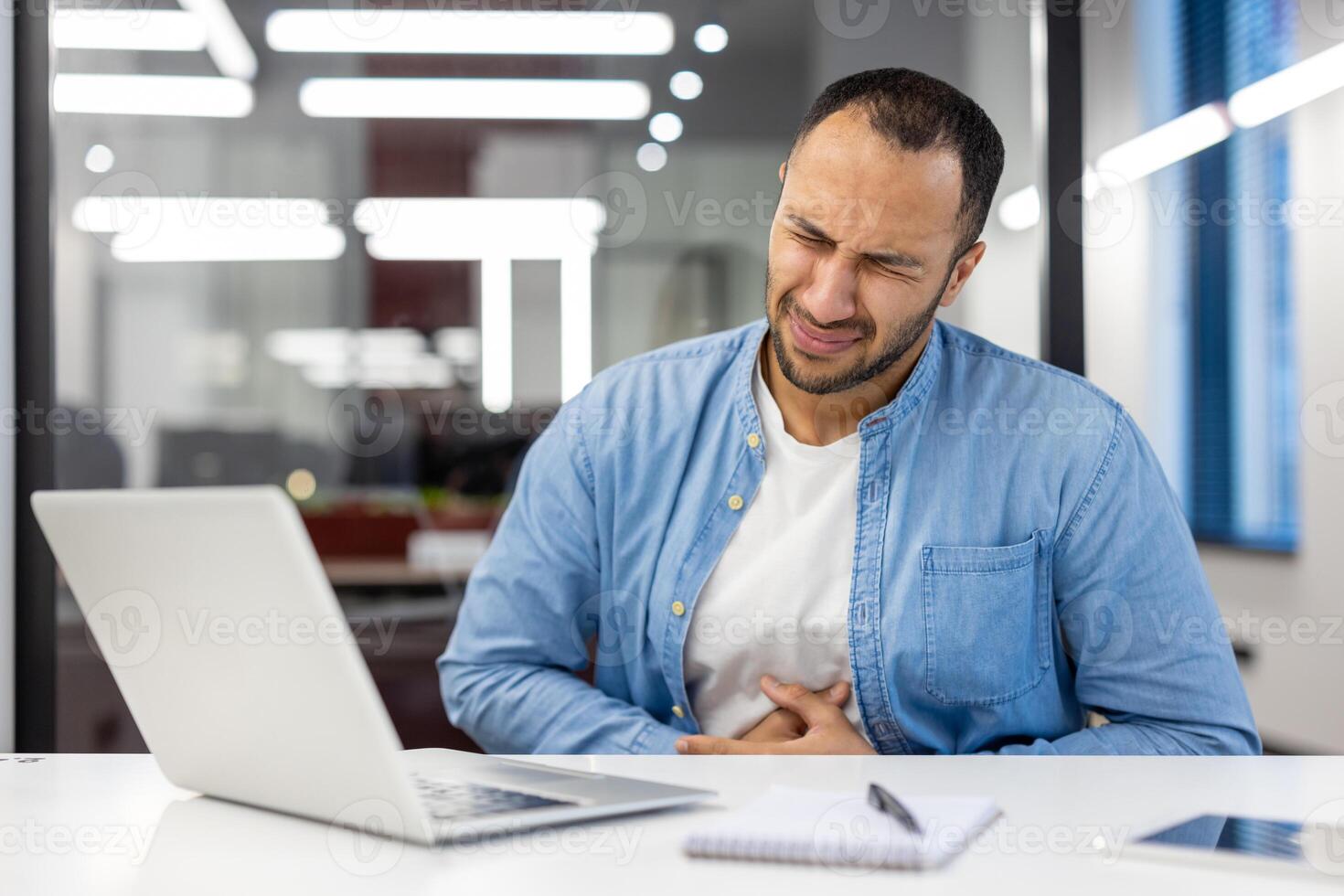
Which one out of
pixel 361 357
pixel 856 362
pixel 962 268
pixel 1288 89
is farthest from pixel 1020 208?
pixel 1288 89

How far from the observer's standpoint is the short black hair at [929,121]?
4.78 ft

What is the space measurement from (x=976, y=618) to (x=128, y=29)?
1.72 meters

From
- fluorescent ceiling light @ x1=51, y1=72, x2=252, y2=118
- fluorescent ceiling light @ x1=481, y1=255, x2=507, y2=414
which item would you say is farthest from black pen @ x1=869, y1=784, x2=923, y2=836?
fluorescent ceiling light @ x1=51, y1=72, x2=252, y2=118

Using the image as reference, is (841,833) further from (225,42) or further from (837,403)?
(225,42)

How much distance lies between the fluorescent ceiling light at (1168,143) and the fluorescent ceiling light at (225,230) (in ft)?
8.06

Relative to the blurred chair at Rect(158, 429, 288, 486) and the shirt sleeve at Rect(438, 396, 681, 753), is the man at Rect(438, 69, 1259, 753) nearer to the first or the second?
the shirt sleeve at Rect(438, 396, 681, 753)

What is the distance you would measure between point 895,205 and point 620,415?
0.43 m

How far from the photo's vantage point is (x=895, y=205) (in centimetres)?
144

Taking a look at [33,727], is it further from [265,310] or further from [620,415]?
[620,415]

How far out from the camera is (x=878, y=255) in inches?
56.8

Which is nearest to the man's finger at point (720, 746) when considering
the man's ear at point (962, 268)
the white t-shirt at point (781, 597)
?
the white t-shirt at point (781, 597)

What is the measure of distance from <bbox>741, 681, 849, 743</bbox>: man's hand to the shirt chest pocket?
0.32ft

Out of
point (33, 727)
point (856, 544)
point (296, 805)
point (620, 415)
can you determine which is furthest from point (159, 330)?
point (296, 805)

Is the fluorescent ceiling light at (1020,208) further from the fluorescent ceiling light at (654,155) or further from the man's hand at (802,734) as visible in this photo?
the man's hand at (802,734)
